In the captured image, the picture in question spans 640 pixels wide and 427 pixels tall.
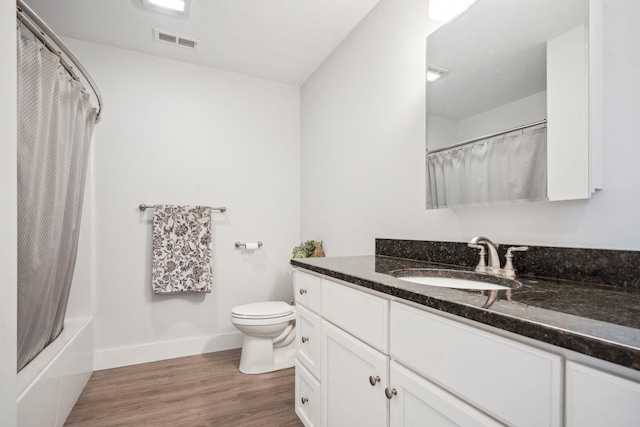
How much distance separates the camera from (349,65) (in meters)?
2.27

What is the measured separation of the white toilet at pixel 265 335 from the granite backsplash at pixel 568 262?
126cm

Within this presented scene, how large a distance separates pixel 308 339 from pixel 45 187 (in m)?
1.36

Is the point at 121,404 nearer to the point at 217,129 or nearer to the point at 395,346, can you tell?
the point at 395,346

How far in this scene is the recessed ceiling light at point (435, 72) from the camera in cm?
149

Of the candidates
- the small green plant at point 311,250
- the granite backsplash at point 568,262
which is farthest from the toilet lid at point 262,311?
the granite backsplash at point 568,262

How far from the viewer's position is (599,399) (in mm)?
487

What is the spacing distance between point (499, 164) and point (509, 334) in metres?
0.83

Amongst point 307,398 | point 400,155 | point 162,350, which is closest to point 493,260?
point 400,155

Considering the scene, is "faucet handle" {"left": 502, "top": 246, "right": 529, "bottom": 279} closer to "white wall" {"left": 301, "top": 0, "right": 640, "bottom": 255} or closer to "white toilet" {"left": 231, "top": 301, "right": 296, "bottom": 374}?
"white wall" {"left": 301, "top": 0, "right": 640, "bottom": 255}

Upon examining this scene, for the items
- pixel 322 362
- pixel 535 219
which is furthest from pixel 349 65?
pixel 322 362

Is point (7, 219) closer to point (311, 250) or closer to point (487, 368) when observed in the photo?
point (487, 368)

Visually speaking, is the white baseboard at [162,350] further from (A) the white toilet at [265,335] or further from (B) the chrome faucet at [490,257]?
(B) the chrome faucet at [490,257]

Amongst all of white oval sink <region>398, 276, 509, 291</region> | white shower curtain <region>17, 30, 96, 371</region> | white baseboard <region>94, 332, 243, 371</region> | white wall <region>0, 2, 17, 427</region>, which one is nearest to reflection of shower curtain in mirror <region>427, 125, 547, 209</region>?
white oval sink <region>398, 276, 509, 291</region>

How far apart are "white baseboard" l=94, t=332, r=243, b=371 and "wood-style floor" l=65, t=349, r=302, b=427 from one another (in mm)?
57
